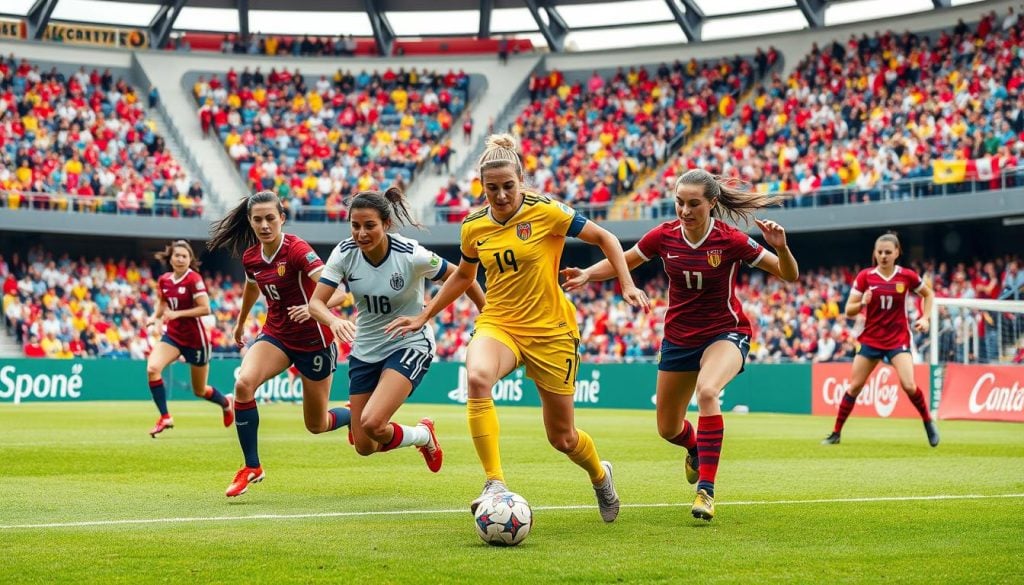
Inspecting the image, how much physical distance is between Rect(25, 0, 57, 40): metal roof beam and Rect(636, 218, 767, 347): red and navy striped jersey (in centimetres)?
4004

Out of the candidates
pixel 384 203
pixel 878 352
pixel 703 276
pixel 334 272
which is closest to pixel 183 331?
pixel 334 272

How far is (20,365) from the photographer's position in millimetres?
30156

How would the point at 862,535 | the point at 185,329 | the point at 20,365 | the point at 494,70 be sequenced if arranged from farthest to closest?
the point at 494,70
the point at 20,365
the point at 185,329
the point at 862,535

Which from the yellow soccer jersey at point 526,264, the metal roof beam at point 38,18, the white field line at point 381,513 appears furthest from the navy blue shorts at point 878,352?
the metal roof beam at point 38,18

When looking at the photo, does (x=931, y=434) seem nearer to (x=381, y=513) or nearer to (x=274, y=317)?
(x=274, y=317)

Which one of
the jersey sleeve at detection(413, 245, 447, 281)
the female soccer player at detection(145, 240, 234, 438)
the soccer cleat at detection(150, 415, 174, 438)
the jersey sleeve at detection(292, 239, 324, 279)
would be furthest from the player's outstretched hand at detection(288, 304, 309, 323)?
the soccer cleat at detection(150, 415, 174, 438)

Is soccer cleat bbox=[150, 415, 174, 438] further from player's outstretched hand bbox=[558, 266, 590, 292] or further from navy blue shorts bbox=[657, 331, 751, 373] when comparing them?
player's outstretched hand bbox=[558, 266, 590, 292]

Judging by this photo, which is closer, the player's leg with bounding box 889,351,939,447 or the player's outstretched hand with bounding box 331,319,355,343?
the player's outstretched hand with bounding box 331,319,355,343

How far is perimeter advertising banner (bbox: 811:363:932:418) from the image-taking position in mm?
25703

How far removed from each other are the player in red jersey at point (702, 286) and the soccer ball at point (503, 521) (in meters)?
1.94

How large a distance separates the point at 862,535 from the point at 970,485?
3728 millimetres

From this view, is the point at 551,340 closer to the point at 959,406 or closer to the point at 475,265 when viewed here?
A: the point at 475,265

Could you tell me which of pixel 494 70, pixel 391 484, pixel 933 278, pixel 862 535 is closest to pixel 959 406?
pixel 933 278

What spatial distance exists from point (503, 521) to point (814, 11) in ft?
126
